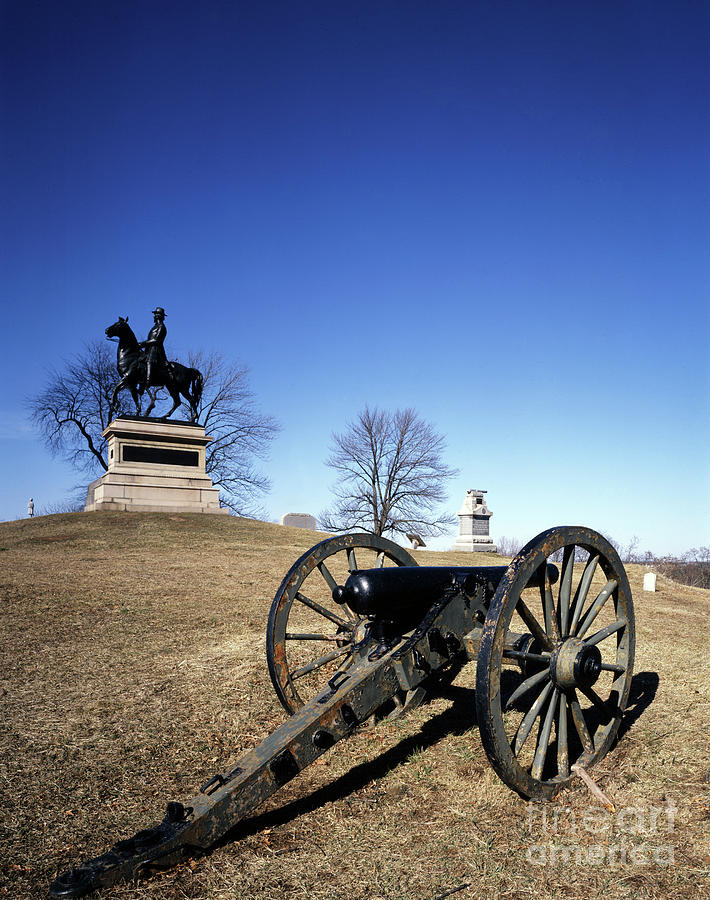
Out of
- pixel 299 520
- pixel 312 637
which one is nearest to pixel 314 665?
pixel 312 637

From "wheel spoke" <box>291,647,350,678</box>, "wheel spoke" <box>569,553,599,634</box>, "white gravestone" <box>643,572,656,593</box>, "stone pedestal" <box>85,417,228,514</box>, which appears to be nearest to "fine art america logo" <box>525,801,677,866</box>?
"wheel spoke" <box>569,553,599,634</box>

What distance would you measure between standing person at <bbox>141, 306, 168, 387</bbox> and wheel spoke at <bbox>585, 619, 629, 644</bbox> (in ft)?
64.8

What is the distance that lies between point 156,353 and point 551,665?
20.2 m

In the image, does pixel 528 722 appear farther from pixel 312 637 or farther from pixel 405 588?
pixel 312 637

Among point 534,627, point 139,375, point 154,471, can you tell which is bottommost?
point 534,627

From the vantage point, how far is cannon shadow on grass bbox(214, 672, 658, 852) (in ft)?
11.4

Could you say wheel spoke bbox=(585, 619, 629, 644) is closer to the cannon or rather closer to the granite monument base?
the cannon

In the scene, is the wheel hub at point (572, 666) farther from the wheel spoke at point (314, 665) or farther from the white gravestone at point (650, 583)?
the white gravestone at point (650, 583)

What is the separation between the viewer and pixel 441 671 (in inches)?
153

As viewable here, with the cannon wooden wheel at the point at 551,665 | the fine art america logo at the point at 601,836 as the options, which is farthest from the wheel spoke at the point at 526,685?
the fine art america logo at the point at 601,836

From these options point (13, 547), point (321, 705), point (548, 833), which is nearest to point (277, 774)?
point (321, 705)

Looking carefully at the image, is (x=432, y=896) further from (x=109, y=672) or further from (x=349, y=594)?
(x=109, y=672)

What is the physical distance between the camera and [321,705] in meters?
3.36

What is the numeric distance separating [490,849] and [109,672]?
4132 mm
